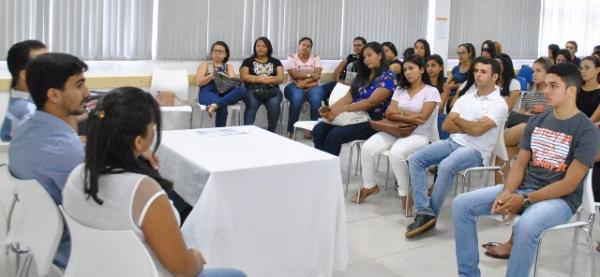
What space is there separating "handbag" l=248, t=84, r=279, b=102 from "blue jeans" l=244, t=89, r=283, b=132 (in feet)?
0.11

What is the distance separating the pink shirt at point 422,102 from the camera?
4117mm

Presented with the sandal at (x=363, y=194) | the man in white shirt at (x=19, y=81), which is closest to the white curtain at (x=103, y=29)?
the man in white shirt at (x=19, y=81)

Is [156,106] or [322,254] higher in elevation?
[156,106]

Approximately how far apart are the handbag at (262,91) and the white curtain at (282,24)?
1.94 feet

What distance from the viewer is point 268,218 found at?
2.56 meters

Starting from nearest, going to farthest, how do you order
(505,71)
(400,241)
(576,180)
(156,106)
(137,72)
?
(156,106), (576,180), (400,241), (505,71), (137,72)

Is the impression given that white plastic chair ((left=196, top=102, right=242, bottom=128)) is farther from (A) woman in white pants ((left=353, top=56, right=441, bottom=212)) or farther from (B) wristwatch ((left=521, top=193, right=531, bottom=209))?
(B) wristwatch ((left=521, top=193, right=531, bottom=209))

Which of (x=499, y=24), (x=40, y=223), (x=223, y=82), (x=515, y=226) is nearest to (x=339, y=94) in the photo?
(x=223, y=82)

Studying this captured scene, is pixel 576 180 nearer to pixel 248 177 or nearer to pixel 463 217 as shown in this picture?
pixel 463 217

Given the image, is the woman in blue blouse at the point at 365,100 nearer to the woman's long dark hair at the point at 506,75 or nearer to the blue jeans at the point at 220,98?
the woman's long dark hair at the point at 506,75

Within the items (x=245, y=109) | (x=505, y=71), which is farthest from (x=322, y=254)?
(x=245, y=109)

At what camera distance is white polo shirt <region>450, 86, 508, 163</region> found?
12.1 ft

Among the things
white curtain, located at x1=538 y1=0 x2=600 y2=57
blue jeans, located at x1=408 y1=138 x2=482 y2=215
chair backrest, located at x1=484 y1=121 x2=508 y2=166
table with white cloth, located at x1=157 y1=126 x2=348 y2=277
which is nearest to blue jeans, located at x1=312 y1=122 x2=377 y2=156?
blue jeans, located at x1=408 y1=138 x2=482 y2=215

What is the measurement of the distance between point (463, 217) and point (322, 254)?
71cm
